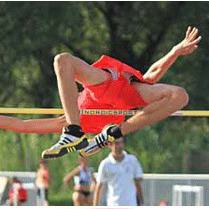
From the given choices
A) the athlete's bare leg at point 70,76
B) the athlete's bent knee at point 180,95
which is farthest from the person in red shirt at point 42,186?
the athlete's bare leg at point 70,76

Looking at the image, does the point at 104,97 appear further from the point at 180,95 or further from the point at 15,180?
the point at 15,180

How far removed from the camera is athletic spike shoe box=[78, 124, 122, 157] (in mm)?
6562

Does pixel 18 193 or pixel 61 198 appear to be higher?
pixel 61 198

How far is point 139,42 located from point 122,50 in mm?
543

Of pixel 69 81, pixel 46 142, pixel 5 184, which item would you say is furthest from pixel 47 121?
pixel 46 142

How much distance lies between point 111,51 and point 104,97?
847 cm

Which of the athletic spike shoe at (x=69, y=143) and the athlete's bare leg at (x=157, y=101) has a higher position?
the athlete's bare leg at (x=157, y=101)

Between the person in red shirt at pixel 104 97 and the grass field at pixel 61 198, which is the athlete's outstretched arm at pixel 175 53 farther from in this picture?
the grass field at pixel 61 198

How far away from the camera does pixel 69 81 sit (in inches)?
253

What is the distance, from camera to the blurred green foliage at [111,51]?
15.1m

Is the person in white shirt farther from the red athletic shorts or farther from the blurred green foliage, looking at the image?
the blurred green foliage

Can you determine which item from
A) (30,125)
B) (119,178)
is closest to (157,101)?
(30,125)

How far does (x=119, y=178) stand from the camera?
8750mm

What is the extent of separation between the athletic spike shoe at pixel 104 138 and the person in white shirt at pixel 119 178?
2.02 metres
